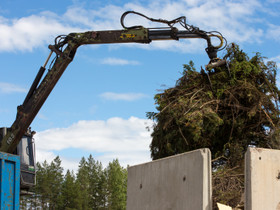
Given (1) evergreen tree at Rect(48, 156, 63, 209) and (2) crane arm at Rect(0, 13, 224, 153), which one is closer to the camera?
(2) crane arm at Rect(0, 13, 224, 153)

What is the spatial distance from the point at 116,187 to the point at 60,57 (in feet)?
133

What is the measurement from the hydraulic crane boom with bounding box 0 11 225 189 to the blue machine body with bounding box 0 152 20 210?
2302mm

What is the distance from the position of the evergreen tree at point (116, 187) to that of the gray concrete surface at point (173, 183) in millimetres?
42807

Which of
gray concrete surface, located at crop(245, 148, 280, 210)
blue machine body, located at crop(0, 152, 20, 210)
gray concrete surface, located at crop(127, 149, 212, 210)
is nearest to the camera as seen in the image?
gray concrete surface, located at crop(245, 148, 280, 210)

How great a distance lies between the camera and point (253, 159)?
382cm

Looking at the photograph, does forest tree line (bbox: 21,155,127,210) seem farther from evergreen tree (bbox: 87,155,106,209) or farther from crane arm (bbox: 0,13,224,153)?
crane arm (bbox: 0,13,224,153)

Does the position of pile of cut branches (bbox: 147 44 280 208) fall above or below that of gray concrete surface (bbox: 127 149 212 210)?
above

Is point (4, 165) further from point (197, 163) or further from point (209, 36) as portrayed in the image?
point (209, 36)

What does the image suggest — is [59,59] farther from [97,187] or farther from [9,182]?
[97,187]

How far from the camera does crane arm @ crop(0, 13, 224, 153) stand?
9.05 m

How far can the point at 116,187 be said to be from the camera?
4884 cm

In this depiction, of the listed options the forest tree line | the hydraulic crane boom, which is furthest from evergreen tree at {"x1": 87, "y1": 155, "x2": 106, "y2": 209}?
the hydraulic crane boom

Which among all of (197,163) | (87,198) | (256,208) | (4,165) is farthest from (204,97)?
(87,198)

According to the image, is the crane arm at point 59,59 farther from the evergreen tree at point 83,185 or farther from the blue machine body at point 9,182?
the evergreen tree at point 83,185
